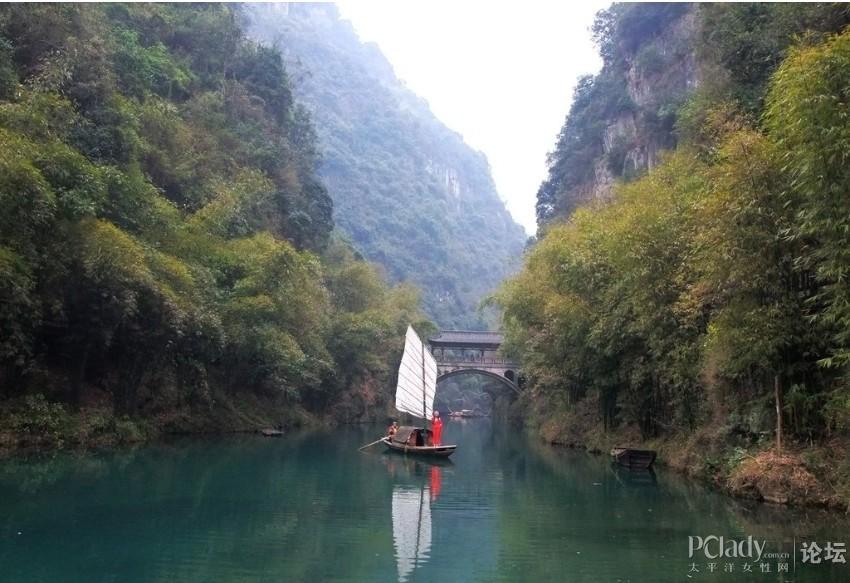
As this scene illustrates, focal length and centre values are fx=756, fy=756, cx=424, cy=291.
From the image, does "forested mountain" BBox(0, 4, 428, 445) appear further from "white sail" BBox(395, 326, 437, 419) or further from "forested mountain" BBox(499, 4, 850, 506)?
"forested mountain" BBox(499, 4, 850, 506)

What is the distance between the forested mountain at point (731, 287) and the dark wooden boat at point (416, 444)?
17.8 ft

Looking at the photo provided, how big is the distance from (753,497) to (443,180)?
130934 millimetres

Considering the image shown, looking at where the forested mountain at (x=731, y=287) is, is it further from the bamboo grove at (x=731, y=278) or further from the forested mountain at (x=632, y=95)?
the forested mountain at (x=632, y=95)

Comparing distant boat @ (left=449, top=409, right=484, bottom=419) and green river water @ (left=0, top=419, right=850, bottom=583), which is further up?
distant boat @ (left=449, top=409, right=484, bottom=419)

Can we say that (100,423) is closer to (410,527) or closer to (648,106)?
(410,527)

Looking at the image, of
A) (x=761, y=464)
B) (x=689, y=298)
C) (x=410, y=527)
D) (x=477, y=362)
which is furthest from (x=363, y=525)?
(x=477, y=362)

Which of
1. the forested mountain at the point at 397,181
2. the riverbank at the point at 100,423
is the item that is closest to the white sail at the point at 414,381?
the riverbank at the point at 100,423

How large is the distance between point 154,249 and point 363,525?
1556 centimetres

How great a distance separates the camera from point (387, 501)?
14.2 meters

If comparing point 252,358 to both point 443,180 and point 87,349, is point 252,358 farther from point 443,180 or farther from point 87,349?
point 443,180

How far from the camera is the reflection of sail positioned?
9.18 meters

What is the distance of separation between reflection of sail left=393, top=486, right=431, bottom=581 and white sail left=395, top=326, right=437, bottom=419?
1039 centimetres

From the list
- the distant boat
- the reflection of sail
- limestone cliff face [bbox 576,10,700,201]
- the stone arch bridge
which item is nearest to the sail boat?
the reflection of sail

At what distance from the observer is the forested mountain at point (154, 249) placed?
1955 centimetres
